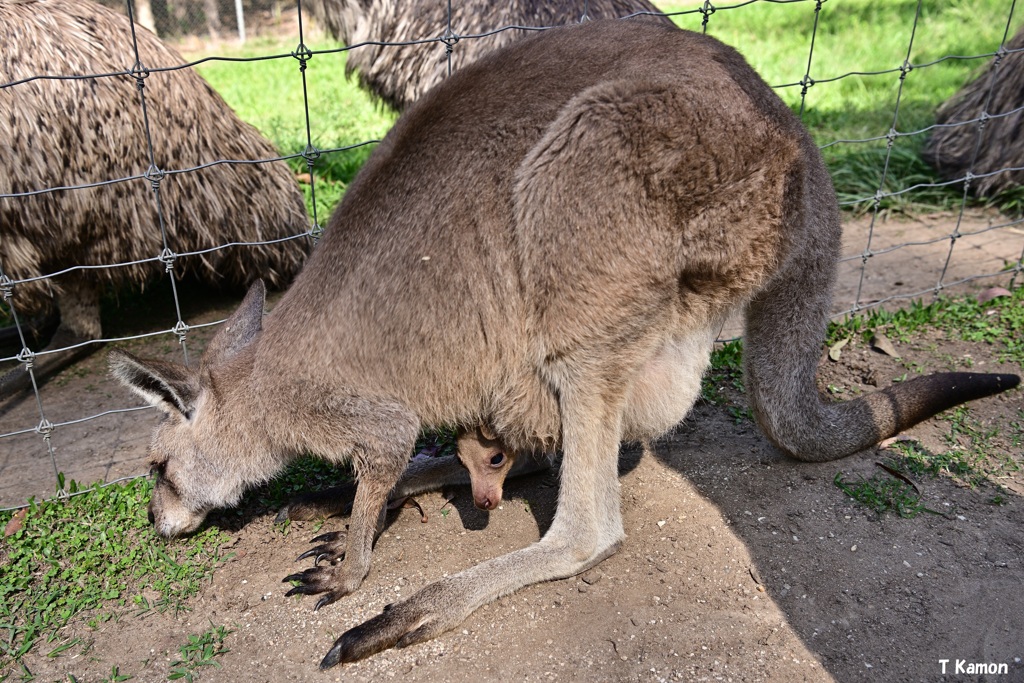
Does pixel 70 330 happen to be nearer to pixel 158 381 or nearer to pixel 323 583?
pixel 158 381

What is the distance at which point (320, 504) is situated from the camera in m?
2.86

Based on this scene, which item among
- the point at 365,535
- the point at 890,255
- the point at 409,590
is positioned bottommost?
the point at 409,590

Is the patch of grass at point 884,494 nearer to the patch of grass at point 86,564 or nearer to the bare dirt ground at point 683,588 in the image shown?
the bare dirt ground at point 683,588

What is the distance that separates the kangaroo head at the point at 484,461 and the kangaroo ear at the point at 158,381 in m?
0.78

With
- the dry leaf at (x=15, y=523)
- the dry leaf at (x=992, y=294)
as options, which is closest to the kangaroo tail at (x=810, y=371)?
the dry leaf at (x=992, y=294)

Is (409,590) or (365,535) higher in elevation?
(365,535)

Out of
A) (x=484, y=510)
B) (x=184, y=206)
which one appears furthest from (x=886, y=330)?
(x=184, y=206)

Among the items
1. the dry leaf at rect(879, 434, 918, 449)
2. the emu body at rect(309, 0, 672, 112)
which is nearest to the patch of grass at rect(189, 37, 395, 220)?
the emu body at rect(309, 0, 672, 112)

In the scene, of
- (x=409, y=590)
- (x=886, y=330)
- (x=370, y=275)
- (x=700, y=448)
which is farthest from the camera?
(x=886, y=330)

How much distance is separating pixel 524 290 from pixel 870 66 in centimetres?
540

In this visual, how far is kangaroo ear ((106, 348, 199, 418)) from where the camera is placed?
234 centimetres

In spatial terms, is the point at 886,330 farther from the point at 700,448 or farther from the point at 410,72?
the point at 410,72

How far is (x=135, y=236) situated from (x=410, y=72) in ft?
4.62

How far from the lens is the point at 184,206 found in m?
3.72
